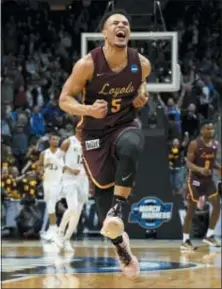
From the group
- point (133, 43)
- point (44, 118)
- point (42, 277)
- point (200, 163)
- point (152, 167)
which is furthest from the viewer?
point (44, 118)

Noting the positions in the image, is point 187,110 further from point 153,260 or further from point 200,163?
point 153,260

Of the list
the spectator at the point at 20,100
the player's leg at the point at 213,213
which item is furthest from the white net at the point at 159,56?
the spectator at the point at 20,100

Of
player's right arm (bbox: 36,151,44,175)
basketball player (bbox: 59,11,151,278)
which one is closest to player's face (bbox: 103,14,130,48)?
basketball player (bbox: 59,11,151,278)

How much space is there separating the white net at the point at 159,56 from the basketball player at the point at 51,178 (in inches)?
86.3

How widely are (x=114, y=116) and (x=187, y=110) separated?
942cm

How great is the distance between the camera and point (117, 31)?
500 centimetres


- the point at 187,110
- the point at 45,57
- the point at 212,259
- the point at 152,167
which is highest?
the point at 45,57

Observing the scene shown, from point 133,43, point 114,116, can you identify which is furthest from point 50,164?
point 114,116

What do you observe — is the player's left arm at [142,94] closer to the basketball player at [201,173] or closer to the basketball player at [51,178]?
the basketball player at [201,173]

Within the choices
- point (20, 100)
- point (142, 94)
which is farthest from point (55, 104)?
point (142, 94)

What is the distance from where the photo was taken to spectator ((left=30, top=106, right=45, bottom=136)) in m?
15.0

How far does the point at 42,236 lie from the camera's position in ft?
44.9

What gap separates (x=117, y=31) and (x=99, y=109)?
0.56 meters

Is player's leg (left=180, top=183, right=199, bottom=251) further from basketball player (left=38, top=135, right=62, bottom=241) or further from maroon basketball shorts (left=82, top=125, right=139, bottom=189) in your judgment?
maroon basketball shorts (left=82, top=125, right=139, bottom=189)
